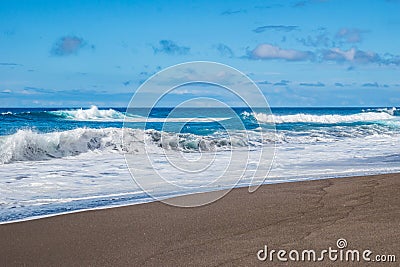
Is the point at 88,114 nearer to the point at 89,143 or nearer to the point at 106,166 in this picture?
the point at 89,143

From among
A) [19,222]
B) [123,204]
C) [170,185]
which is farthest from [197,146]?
[19,222]


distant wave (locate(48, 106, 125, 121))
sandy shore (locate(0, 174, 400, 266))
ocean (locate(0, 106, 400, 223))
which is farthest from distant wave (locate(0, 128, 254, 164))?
distant wave (locate(48, 106, 125, 121))

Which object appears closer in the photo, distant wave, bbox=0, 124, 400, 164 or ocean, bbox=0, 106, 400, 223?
ocean, bbox=0, 106, 400, 223

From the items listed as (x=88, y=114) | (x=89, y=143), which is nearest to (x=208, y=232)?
(x=89, y=143)

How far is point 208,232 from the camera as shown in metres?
5.03

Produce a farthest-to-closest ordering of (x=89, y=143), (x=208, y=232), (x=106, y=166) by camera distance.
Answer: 1. (x=89, y=143)
2. (x=106, y=166)
3. (x=208, y=232)

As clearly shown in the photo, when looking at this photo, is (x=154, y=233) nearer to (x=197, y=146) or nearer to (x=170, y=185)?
(x=170, y=185)

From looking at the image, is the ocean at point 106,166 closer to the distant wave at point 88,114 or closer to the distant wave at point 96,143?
the distant wave at point 96,143

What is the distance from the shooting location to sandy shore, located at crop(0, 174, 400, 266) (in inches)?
168

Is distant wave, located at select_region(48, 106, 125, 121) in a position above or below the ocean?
above

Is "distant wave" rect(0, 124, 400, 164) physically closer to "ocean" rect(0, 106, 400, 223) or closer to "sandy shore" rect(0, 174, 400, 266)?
"ocean" rect(0, 106, 400, 223)

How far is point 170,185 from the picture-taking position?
27.6ft

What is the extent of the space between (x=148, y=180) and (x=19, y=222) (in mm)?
3668

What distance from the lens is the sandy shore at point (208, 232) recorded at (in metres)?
4.27
